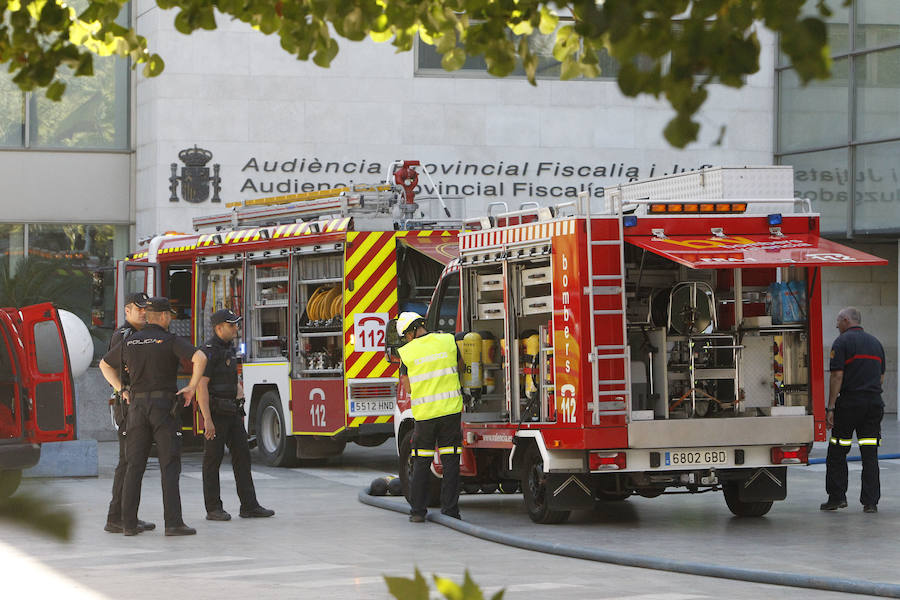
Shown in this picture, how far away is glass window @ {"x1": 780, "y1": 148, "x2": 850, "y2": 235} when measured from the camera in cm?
2583

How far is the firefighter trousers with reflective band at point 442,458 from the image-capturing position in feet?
39.0

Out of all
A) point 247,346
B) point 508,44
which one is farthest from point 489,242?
point 508,44

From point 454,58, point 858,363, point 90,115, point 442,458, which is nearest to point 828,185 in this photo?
point 90,115

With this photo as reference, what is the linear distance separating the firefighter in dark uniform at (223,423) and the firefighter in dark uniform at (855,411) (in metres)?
4.59

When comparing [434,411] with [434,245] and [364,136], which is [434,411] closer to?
[434,245]

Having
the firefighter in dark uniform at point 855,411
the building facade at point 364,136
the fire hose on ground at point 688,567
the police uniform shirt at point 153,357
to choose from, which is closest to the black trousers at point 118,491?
the police uniform shirt at point 153,357

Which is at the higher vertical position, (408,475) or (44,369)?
(44,369)

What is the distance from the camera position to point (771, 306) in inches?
470

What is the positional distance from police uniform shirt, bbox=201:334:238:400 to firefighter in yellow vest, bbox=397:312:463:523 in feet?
4.82

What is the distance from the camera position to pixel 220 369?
1230cm

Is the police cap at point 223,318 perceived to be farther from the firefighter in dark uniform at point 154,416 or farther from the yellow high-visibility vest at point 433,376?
the yellow high-visibility vest at point 433,376

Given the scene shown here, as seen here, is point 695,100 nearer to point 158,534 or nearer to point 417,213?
point 158,534

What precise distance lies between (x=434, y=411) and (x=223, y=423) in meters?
1.71

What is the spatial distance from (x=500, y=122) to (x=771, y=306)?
15964mm
